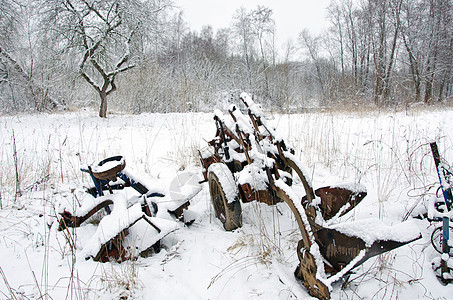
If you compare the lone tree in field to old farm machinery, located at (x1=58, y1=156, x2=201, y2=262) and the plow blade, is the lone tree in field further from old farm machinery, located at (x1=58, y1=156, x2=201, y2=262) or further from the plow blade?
the plow blade

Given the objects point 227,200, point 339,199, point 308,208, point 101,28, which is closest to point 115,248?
point 227,200

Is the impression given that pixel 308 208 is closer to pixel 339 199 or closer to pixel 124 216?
pixel 339 199

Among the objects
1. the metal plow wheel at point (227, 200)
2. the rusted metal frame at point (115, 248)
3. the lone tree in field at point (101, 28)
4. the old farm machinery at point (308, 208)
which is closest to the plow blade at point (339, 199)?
the old farm machinery at point (308, 208)

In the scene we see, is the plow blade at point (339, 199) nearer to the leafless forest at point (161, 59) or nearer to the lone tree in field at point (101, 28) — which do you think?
the leafless forest at point (161, 59)

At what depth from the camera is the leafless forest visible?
9109 millimetres

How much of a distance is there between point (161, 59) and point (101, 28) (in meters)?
15.0

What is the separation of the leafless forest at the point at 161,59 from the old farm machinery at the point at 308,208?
8.61 ft

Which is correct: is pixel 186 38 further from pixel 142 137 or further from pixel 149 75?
pixel 142 137

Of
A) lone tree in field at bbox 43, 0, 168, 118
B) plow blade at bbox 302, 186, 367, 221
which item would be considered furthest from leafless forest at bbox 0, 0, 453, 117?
plow blade at bbox 302, 186, 367, 221

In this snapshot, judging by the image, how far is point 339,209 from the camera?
1.63m

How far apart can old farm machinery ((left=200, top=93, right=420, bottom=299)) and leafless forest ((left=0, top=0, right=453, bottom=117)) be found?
103 inches

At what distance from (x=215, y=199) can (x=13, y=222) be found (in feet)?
6.11

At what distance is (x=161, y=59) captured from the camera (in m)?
24.0

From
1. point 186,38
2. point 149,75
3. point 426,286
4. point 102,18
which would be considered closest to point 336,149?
point 426,286
